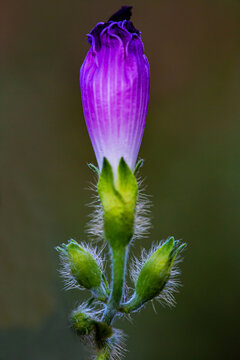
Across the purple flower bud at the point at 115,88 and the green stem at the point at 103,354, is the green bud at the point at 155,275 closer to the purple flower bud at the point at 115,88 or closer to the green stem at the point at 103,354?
the green stem at the point at 103,354

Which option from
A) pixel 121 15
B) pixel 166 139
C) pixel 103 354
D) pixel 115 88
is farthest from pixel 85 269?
pixel 166 139

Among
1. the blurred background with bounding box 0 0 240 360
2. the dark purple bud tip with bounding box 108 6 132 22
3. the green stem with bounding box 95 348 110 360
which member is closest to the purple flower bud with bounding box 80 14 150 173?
the dark purple bud tip with bounding box 108 6 132 22

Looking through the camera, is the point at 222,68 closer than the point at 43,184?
No

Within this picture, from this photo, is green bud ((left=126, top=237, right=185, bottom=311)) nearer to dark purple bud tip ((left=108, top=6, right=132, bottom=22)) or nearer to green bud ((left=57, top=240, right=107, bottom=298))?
green bud ((left=57, top=240, right=107, bottom=298))

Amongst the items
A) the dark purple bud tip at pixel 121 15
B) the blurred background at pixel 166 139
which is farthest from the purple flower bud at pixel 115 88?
the blurred background at pixel 166 139

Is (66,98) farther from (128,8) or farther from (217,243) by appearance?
(128,8)

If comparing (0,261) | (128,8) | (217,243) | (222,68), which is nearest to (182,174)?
(217,243)

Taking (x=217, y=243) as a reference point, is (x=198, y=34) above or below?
above

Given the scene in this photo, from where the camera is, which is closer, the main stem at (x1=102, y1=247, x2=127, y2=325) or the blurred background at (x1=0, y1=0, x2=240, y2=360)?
the main stem at (x1=102, y1=247, x2=127, y2=325)
